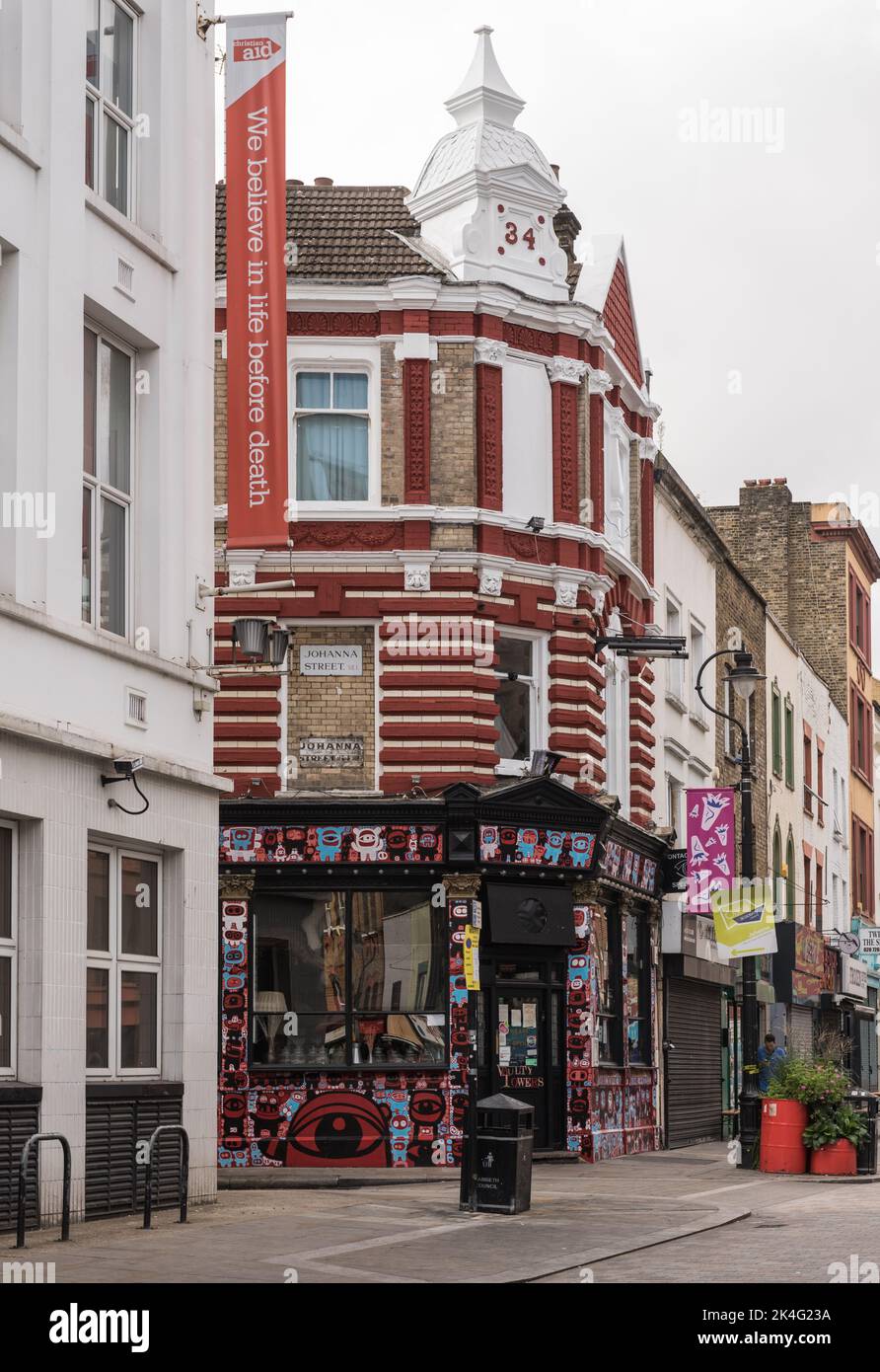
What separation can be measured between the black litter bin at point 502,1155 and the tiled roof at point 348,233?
12.9 m

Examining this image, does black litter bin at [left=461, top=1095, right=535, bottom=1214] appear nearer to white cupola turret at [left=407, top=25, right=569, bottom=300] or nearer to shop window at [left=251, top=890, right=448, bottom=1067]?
shop window at [left=251, top=890, right=448, bottom=1067]

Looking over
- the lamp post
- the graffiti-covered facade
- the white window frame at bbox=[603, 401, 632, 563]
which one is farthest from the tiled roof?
the graffiti-covered facade

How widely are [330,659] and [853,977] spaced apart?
99.6ft

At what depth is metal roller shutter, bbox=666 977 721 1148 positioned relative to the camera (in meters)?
32.5

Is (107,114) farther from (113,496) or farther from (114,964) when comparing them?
(114,964)

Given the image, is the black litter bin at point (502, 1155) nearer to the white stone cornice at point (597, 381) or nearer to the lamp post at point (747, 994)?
the lamp post at point (747, 994)

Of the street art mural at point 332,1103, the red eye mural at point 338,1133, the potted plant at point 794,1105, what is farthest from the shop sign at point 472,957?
the potted plant at point 794,1105

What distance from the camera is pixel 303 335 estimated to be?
27.1 meters

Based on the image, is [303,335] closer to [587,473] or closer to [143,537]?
[587,473]

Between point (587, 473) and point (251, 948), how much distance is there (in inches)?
314

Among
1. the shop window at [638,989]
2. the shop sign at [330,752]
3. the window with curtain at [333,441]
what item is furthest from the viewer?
the shop window at [638,989]

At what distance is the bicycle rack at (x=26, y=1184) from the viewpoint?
14469 mm

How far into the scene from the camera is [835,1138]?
84.1 feet

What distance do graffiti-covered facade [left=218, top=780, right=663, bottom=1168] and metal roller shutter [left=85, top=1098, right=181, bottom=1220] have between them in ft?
24.4
